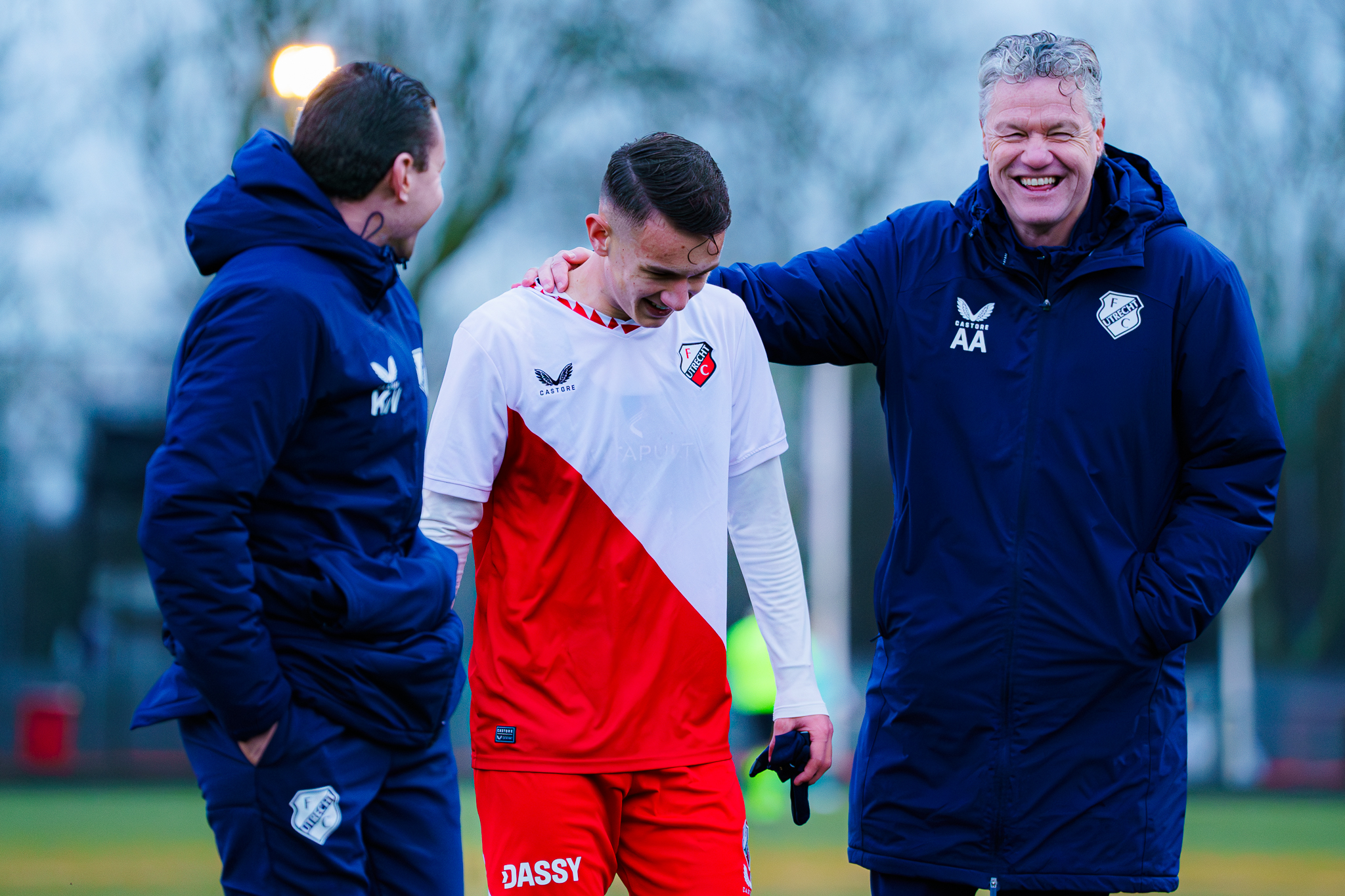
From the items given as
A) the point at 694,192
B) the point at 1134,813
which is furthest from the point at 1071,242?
the point at 1134,813

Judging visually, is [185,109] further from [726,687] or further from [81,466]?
[726,687]

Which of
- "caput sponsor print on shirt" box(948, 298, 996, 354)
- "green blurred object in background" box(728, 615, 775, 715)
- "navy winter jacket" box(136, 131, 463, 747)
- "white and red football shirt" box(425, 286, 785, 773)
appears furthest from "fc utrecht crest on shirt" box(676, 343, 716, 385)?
"green blurred object in background" box(728, 615, 775, 715)

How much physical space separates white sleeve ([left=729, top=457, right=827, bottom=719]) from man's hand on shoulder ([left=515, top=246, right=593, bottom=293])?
60 centimetres

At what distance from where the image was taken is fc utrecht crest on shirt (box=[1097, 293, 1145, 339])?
300 centimetres

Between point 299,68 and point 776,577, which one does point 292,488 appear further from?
point 299,68

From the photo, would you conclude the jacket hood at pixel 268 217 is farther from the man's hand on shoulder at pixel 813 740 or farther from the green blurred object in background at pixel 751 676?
the green blurred object in background at pixel 751 676

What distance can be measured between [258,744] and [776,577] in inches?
50.4

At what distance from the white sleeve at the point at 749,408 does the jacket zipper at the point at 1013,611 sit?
22.4 inches

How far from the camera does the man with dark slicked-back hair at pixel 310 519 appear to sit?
7.63 ft

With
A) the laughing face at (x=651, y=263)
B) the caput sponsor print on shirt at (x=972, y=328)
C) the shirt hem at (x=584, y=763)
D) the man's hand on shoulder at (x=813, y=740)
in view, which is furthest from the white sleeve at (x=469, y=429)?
the caput sponsor print on shirt at (x=972, y=328)

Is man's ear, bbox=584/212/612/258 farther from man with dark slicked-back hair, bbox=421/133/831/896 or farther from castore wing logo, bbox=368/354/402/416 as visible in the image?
castore wing logo, bbox=368/354/402/416

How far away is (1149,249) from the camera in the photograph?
3064mm

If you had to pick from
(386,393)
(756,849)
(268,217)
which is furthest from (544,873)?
(756,849)

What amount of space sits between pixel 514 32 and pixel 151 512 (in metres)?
13.4
